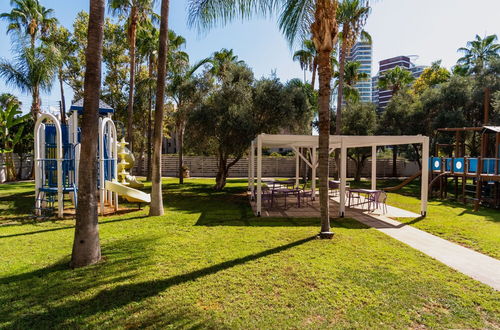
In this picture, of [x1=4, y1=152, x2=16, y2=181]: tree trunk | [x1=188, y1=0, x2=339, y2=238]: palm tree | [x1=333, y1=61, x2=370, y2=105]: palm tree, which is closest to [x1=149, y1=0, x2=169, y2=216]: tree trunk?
[x1=188, y1=0, x2=339, y2=238]: palm tree

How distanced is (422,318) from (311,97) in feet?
62.1

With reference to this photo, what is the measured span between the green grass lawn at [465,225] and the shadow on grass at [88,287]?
484 centimetres

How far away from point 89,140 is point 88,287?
7.08 feet

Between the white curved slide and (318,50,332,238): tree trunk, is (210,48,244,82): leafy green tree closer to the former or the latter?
the white curved slide

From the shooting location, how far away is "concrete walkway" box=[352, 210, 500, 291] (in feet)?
17.1

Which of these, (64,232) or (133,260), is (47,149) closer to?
(64,232)

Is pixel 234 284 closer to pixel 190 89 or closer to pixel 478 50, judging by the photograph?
pixel 190 89

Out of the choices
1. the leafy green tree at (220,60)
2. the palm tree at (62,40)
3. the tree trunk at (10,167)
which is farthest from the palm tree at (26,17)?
the leafy green tree at (220,60)

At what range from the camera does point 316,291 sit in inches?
173

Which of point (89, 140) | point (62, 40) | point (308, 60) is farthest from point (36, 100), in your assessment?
point (89, 140)

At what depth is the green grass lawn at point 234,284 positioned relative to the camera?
3617 millimetres

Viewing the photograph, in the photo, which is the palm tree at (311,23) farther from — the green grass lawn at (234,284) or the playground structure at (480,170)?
the playground structure at (480,170)

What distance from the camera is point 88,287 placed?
4.36 m

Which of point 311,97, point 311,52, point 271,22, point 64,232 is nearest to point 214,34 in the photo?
point 271,22
